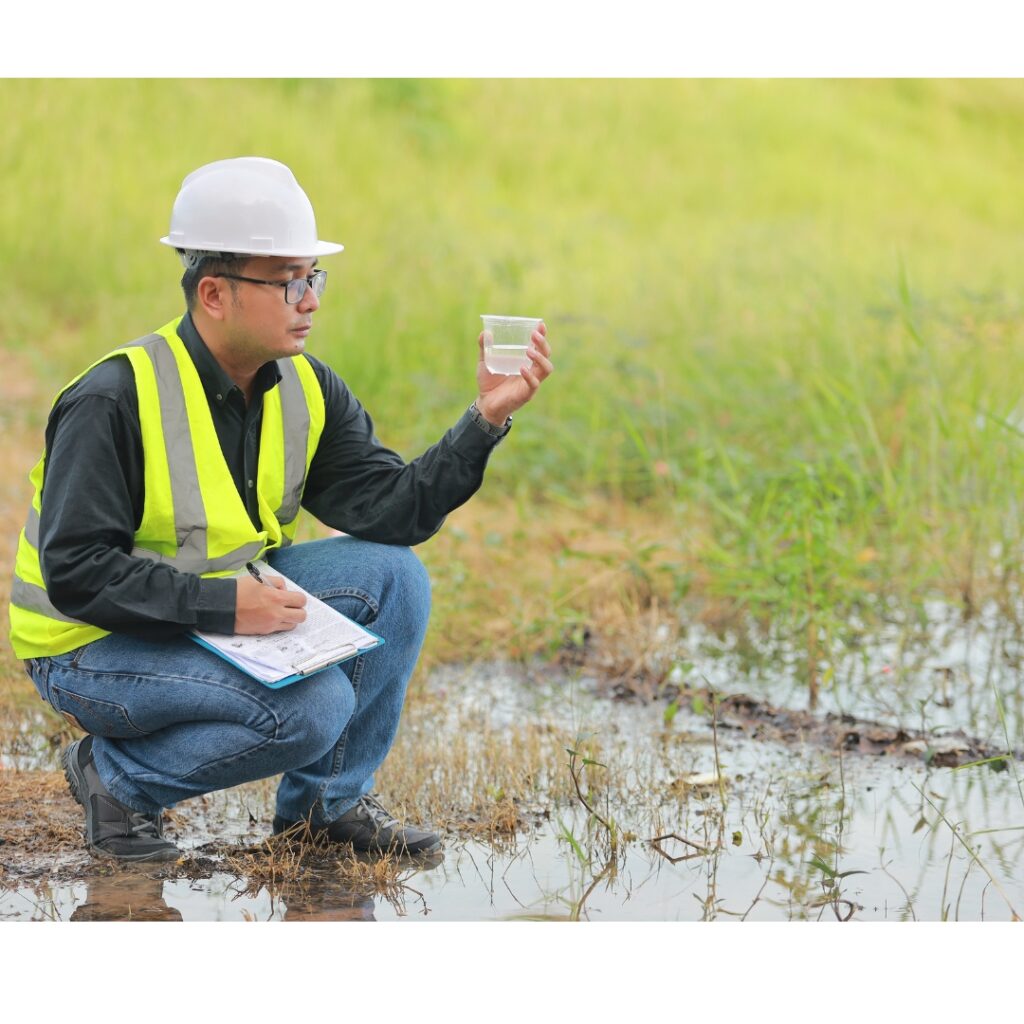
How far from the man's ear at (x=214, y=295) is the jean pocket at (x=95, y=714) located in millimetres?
848

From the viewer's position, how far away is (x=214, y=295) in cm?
299

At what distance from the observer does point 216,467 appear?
2986 mm

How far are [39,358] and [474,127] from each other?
639cm

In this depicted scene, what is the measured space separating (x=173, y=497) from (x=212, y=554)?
157 mm

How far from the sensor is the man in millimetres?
2852

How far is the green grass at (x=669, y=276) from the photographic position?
5.28 meters

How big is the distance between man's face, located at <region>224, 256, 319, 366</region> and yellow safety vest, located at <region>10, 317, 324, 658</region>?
141mm

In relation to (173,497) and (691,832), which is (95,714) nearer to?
(173,497)

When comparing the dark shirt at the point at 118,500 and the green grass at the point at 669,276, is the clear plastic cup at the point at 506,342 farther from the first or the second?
the green grass at the point at 669,276

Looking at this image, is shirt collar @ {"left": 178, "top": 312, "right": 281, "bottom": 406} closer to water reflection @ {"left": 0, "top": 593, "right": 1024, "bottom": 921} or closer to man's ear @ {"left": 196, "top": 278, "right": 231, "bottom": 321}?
man's ear @ {"left": 196, "top": 278, "right": 231, "bottom": 321}

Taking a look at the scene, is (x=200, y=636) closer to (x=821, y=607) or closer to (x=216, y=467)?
(x=216, y=467)

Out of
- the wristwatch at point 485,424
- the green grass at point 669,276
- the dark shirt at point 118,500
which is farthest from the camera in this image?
the green grass at point 669,276

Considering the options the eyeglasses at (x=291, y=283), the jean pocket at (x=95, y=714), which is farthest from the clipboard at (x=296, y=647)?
the eyeglasses at (x=291, y=283)

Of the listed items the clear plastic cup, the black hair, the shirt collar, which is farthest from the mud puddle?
the black hair
